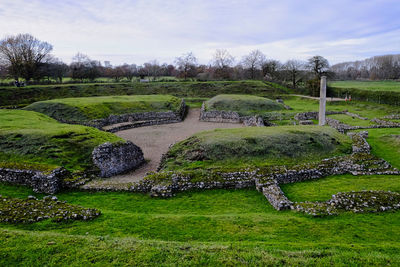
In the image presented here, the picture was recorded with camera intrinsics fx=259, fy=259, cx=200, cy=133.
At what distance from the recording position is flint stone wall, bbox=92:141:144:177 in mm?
18578

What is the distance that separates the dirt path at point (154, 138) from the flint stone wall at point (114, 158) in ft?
2.01

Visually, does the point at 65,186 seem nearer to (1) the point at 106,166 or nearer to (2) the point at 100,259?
(1) the point at 106,166

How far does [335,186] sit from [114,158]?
14858 millimetres

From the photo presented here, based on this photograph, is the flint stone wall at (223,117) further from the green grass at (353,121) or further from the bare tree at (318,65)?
the bare tree at (318,65)

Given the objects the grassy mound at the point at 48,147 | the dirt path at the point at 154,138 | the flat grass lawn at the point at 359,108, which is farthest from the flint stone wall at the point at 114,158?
the flat grass lawn at the point at 359,108

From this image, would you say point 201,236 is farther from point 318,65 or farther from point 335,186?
point 318,65

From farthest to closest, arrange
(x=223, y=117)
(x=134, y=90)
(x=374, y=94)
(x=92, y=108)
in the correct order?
(x=134, y=90)
(x=374, y=94)
(x=223, y=117)
(x=92, y=108)

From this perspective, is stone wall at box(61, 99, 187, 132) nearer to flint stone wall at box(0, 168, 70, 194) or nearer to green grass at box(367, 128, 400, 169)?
flint stone wall at box(0, 168, 70, 194)

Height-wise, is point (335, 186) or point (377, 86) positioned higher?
point (377, 86)

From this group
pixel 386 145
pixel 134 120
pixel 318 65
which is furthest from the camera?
pixel 318 65

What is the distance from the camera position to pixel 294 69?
3078 inches

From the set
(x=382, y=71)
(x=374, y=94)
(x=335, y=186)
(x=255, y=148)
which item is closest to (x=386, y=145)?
(x=335, y=186)

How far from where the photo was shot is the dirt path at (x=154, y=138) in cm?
1841

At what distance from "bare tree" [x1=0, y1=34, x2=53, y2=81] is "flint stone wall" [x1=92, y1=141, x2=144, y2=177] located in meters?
59.5
